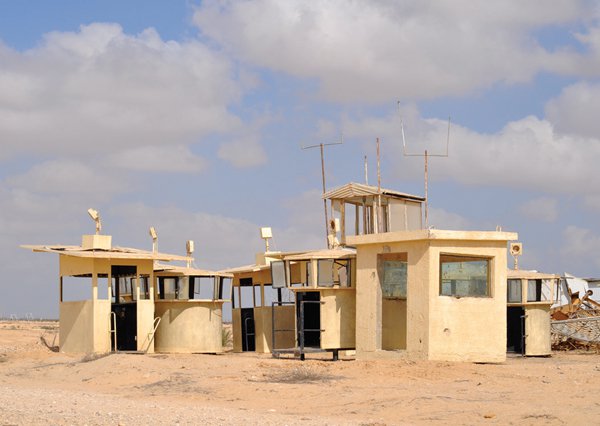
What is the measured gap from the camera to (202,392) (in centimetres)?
1838

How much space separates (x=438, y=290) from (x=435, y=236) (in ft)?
3.95

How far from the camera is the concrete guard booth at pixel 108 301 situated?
83.9 feet

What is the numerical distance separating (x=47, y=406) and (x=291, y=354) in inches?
454

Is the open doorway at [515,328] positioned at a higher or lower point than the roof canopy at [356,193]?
A: lower

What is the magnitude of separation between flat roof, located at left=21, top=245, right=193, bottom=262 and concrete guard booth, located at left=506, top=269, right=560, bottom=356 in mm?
9107

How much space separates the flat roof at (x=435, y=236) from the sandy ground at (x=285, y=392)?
2691 millimetres

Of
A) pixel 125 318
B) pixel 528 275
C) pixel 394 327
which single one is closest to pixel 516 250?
pixel 528 275

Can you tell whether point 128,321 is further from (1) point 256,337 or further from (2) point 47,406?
(2) point 47,406

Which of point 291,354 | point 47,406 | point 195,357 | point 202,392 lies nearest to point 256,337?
point 291,354

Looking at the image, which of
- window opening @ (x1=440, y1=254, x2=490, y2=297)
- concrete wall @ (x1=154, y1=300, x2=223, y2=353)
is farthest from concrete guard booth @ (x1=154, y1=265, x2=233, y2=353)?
window opening @ (x1=440, y1=254, x2=490, y2=297)

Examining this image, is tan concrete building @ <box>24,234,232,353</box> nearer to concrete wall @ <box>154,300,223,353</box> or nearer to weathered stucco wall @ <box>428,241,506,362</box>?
concrete wall @ <box>154,300,223,353</box>

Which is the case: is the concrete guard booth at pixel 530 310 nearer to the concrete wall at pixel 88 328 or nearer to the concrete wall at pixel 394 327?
the concrete wall at pixel 394 327

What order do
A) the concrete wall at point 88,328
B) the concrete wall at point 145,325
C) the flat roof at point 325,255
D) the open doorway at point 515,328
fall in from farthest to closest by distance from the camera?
the open doorway at point 515,328
the concrete wall at point 145,325
the concrete wall at point 88,328
the flat roof at point 325,255

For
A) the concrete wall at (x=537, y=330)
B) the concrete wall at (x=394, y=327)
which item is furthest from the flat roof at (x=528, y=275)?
the concrete wall at (x=394, y=327)
